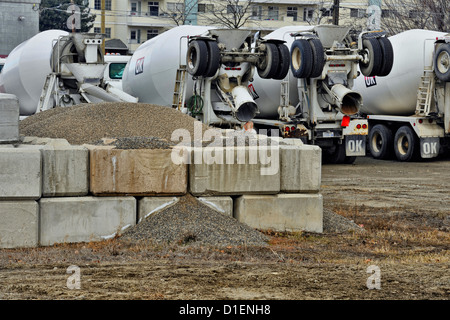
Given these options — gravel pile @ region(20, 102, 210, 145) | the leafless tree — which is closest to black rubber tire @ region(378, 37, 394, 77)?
gravel pile @ region(20, 102, 210, 145)

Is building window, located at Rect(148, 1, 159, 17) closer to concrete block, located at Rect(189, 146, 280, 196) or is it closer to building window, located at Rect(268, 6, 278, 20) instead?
building window, located at Rect(268, 6, 278, 20)

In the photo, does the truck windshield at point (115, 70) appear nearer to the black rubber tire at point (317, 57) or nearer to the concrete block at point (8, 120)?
the black rubber tire at point (317, 57)

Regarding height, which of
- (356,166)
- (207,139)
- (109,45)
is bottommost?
(356,166)

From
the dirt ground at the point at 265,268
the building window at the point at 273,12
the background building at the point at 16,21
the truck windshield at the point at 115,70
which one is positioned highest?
the building window at the point at 273,12

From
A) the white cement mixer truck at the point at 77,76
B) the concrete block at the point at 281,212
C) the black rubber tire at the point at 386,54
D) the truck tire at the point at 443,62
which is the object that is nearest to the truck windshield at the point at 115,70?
the white cement mixer truck at the point at 77,76

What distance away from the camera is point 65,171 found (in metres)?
8.35

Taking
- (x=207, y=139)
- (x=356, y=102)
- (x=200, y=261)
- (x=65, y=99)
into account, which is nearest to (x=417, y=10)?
(x=356, y=102)

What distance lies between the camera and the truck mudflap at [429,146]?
1994 cm

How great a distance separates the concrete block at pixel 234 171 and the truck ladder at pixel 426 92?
37.7 feet

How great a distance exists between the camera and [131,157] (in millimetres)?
8523

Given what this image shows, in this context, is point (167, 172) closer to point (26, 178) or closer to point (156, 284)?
point (26, 178)

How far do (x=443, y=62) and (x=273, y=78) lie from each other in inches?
181

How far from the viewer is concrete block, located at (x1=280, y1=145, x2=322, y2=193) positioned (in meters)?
9.11
